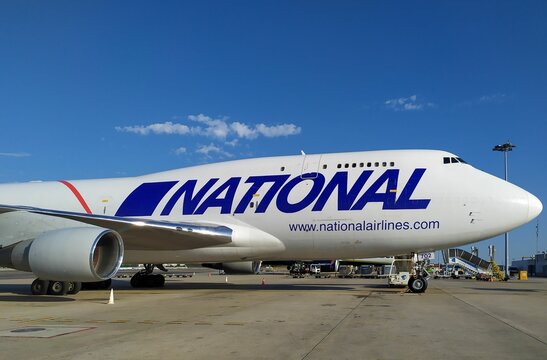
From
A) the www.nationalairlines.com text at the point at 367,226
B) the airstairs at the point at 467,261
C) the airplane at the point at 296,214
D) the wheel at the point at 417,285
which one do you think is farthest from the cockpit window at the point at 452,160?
the airstairs at the point at 467,261

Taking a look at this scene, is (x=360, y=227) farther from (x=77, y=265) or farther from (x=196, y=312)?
(x=77, y=265)

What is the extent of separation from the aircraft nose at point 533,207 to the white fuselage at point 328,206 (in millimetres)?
34

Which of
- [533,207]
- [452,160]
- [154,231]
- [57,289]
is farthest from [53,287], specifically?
[533,207]

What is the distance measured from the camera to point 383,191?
15.3 m

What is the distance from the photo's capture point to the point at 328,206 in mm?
15617

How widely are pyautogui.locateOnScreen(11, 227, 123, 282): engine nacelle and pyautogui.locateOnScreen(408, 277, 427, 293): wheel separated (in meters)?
9.35

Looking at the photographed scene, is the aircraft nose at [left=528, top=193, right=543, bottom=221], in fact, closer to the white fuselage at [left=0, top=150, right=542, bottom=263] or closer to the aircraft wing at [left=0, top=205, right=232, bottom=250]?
the white fuselage at [left=0, top=150, right=542, bottom=263]

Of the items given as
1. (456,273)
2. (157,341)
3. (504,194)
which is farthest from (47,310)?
(456,273)

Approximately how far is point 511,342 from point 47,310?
9709mm

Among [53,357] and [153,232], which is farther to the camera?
[153,232]

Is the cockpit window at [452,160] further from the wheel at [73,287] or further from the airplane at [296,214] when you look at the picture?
the wheel at [73,287]

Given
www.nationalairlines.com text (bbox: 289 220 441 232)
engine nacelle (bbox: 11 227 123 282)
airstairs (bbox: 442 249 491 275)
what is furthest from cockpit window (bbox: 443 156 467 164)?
airstairs (bbox: 442 249 491 275)

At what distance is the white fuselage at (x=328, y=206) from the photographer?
14844 millimetres

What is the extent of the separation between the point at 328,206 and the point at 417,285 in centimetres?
403
